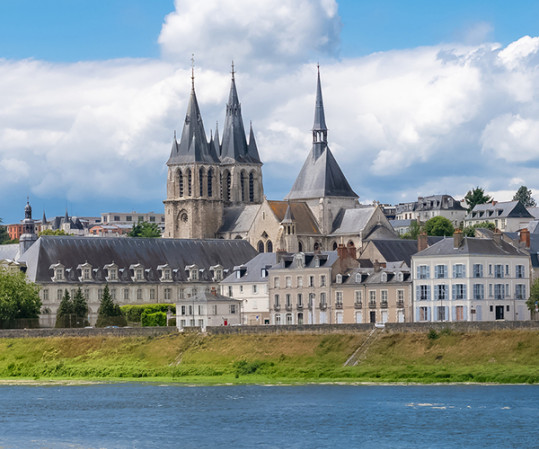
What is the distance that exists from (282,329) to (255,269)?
27837 mm

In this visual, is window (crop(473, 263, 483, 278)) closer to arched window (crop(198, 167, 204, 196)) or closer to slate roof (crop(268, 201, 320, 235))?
slate roof (crop(268, 201, 320, 235))

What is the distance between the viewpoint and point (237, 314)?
113312 millimetres

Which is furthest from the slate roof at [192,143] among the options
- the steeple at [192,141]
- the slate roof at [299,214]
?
the slate roof at [299,214]

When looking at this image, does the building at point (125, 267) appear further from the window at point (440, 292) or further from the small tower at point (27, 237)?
the window at point (440, 292)

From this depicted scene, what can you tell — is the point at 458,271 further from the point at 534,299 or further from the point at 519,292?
the point at 534,299

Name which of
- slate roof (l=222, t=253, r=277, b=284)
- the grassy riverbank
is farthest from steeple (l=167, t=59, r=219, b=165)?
the grassy riverbank

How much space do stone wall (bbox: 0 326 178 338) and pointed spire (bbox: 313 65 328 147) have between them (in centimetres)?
6705

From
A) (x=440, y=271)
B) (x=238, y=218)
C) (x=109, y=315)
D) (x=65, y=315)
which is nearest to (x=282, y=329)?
(x=440, y=271)

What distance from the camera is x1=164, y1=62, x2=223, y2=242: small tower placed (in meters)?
167

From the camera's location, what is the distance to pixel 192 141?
168m

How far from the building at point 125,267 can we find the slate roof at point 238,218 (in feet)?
65.2

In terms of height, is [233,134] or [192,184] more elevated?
[233,134]

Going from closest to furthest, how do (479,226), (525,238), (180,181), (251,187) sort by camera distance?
(525,238) → (180,181) → (251,187) → (479,226)

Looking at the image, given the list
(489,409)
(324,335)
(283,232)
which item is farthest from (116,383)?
(283,232)
